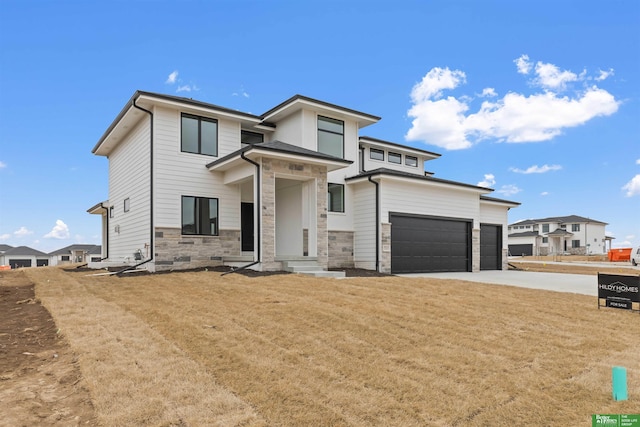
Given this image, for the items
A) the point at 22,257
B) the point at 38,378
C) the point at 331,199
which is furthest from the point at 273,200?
the point at 22,257

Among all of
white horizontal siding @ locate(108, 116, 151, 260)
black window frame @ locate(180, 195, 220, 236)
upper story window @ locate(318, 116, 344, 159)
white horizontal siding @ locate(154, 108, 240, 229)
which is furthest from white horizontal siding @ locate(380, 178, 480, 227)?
white horizontal siding @ locate(108, 116, 151, 260)

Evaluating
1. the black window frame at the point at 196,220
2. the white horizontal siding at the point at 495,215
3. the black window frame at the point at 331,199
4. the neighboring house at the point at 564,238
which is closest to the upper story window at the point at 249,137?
the black window frame at the point at 196,220

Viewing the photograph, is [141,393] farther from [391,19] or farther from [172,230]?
[391,19]

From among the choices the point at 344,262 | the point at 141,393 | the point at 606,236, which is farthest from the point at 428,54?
the point at 606,236

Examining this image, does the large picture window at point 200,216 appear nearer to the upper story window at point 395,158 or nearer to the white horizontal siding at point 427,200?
the white horizontal siding at point 427,200

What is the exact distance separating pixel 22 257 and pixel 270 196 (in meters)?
58.5

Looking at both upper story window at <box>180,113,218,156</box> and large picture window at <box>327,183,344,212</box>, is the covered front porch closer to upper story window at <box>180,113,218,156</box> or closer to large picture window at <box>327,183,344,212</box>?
upper story window at <box>180,113,218,156</box>

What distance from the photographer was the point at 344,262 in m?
16.8

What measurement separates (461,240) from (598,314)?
11.5m

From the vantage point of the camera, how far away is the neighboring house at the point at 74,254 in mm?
51088

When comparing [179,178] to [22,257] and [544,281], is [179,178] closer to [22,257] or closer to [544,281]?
[544,281]

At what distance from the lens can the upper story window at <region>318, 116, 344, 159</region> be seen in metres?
16.7

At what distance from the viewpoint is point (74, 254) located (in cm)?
5222

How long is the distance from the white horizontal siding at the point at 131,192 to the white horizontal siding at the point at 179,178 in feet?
2.09
